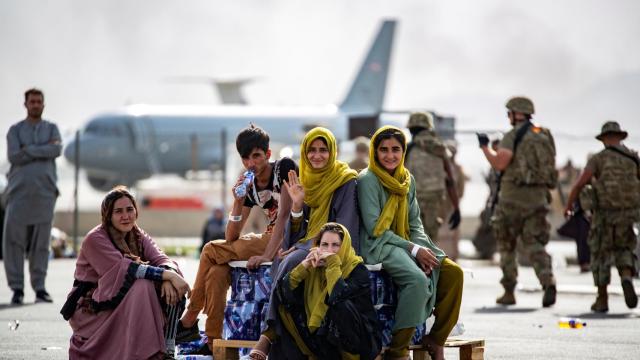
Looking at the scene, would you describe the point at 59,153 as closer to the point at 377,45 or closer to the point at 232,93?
the point at 377,45

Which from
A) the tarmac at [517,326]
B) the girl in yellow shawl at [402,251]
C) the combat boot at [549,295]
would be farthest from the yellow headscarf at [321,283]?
the combat boot at [549,295]

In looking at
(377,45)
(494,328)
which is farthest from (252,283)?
(377,45)

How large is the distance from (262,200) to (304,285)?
1.20 m

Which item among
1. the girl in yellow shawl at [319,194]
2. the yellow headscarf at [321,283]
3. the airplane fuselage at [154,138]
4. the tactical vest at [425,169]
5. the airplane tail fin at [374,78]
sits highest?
the airplane tail fin at [374,78]

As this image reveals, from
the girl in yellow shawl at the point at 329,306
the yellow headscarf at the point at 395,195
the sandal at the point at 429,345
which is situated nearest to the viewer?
the girl in yellow shawl at the point at 329,306

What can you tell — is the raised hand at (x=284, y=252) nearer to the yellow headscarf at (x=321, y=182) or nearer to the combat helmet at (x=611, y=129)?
the yellow headscarf at (x=321, y=182)

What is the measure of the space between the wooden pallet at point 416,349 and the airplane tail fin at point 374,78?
50.6 meters

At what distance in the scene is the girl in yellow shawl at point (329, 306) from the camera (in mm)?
7238

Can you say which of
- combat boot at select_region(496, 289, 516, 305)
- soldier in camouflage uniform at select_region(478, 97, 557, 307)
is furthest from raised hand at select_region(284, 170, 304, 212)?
combat boot at select_region(496, 289, 516, 305)

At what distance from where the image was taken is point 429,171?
1416cm

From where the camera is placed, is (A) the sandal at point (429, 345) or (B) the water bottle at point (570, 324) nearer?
(A) the sandal at point (429, 345)

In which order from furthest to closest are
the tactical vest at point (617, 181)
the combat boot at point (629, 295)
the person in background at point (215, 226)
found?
the person in background at point (215, 226) → the tactical vest at point (617, 181) → the combat boot at point (629, 295)

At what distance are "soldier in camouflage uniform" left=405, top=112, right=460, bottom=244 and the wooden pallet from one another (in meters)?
5.89

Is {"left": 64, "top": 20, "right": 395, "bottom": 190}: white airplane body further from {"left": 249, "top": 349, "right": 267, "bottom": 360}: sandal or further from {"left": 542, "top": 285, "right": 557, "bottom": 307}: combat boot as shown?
{"left": 249, "top": 349, "right": 267, "bottom": 360}: sandal
